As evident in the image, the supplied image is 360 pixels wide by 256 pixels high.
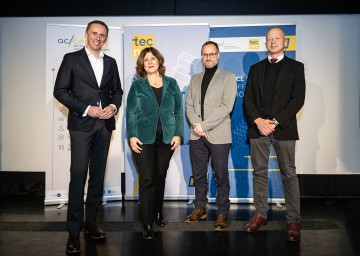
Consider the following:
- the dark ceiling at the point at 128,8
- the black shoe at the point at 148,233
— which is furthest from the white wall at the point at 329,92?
the black shoe at the point at 148,233

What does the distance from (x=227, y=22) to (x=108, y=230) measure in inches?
128

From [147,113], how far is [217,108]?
0.73m

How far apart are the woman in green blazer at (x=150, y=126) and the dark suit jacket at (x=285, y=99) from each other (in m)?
0.75

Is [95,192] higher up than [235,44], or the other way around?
[235,44]

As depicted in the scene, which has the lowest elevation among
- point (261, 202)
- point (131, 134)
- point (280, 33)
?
point (261, 202)

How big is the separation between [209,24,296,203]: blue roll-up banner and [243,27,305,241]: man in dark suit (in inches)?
42.7

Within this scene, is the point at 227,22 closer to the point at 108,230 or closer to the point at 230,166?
the point at 230,166

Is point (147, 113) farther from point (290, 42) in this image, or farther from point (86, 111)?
point (290, 42)

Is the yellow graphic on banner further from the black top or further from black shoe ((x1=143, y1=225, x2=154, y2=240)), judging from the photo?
black shoe ((x1=143, y1=225, x2=154, y2=240))

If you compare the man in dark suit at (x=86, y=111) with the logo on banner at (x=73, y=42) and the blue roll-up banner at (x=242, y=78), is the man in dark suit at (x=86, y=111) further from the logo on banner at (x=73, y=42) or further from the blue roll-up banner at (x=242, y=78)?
the blue roll-up banner at (x=242, y=78)

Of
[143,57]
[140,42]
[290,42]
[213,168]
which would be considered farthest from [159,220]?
[290,42]

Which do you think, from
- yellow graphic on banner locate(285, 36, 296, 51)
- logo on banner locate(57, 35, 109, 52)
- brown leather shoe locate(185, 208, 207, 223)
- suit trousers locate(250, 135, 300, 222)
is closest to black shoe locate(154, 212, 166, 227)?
brown leather shoe locate(185, 208, 207, 223)

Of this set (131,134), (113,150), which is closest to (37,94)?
(113,150)

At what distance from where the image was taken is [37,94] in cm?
526
